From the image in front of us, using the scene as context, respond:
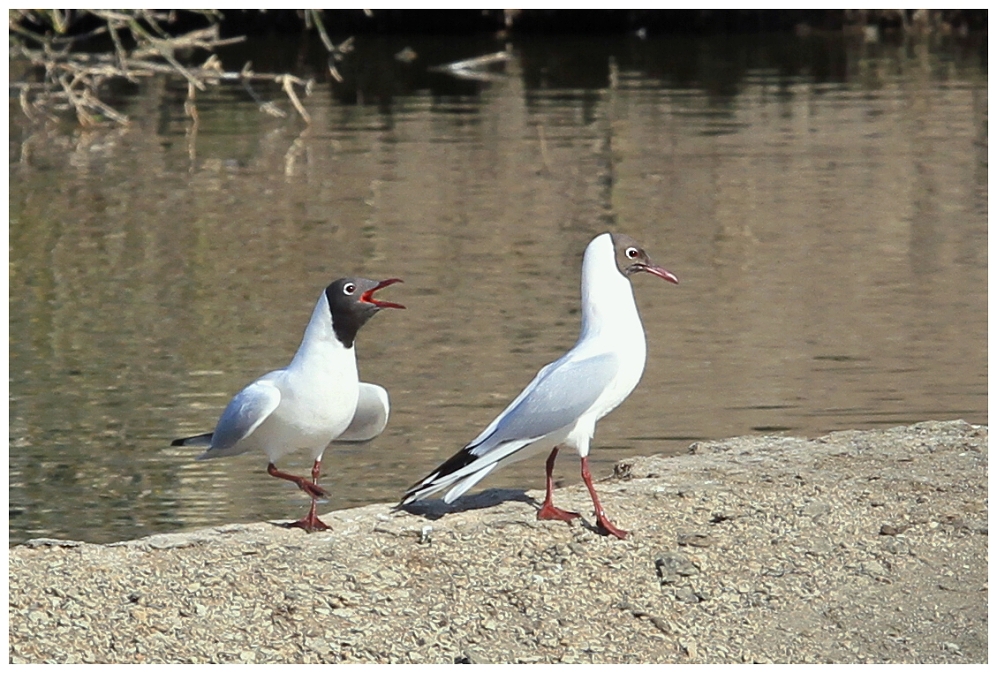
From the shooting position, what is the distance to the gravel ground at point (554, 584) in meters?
5.81

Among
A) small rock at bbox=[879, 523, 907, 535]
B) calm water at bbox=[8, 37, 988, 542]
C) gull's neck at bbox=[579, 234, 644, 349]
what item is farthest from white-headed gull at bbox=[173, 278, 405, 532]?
small rock at bbox=[879, 523, 907, 535]

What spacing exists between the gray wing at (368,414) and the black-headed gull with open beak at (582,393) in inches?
21.1

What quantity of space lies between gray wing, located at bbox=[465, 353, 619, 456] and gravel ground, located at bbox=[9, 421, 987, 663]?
0.38m

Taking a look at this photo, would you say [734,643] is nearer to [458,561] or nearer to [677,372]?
[458,561]

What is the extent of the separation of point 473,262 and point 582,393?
7395mm

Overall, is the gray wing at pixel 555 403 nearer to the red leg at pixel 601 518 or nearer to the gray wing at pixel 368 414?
the red leg at pixel 601 518

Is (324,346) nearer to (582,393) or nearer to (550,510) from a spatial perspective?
(582,393)

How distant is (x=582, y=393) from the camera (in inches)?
252

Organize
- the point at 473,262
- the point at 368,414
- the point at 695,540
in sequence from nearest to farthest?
the point at 695,540 → the point at 368,414 → the point at 473,262

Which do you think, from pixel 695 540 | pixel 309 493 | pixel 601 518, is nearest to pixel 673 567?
pixel 695 540

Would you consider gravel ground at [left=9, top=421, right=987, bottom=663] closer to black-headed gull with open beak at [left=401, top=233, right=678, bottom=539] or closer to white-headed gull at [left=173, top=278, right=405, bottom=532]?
black-headed gull with open beak at [left=401, top=233, right=678, bottom=539]

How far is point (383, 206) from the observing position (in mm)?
16469

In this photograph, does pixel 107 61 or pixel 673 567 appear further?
pixel 107 61

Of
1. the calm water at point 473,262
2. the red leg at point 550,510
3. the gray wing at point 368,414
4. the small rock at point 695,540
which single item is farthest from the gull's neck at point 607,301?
the calm water at point 473,262
